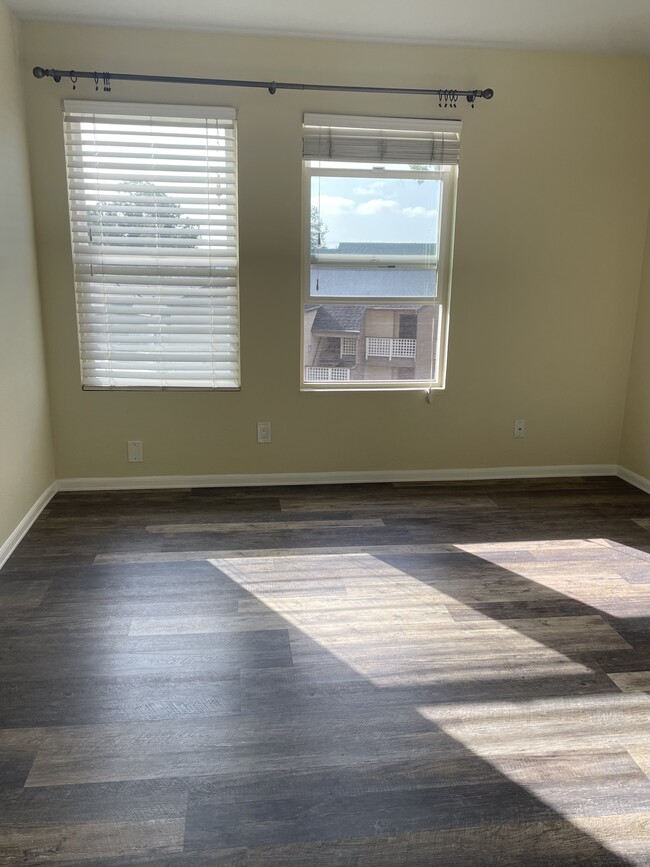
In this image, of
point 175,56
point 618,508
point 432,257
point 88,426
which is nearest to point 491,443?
point 618,508

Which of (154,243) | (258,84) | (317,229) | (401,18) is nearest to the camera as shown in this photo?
(401,18)

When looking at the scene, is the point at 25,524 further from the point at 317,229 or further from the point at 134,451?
the point at 317,229

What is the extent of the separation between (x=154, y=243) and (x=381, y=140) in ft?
4.71

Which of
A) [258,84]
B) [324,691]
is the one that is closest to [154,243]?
[258,84]

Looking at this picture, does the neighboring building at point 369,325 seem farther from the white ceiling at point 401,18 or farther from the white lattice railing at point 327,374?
the white ceiling at point 401,18

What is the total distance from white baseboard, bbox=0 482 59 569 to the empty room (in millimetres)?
28

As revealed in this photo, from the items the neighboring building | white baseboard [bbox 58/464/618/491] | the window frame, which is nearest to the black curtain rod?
the window frame

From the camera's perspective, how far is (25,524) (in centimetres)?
336

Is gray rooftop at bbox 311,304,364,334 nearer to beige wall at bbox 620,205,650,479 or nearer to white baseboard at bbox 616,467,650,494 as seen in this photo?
beige wall at bbox 620,205,650,479

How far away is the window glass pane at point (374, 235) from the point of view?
12.4 feet

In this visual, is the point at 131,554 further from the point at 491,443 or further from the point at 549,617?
the point at 491,443

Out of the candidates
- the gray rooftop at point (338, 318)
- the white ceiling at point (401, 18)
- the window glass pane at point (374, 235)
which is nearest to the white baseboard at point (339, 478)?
the gray rooftop at point (338, 318)

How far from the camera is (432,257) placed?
3.95 m

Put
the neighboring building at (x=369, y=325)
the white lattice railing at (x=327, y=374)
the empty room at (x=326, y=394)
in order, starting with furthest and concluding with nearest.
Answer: the white lattice railing at (x=327, y=374)
the neighboring building at (x=369, y=325)
the empty room at (x=326, y=394)
